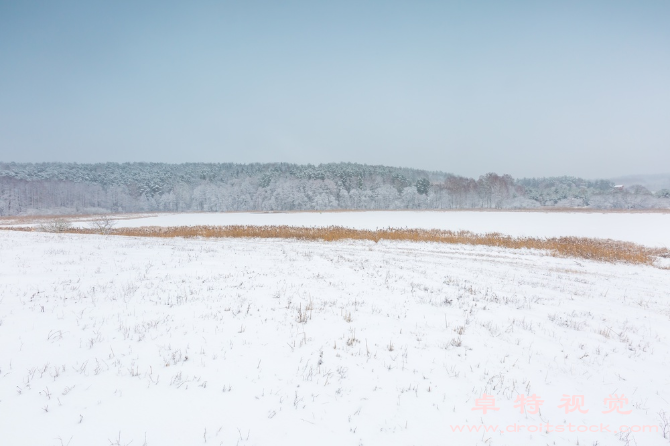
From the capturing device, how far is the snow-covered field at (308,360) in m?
4.14

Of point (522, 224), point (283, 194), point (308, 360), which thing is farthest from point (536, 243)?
point (283, 194)

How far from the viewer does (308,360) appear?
18.9ft

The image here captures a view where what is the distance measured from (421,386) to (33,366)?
6.51 m

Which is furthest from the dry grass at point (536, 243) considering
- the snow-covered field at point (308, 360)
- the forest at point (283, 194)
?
the forest at point (283, 194)

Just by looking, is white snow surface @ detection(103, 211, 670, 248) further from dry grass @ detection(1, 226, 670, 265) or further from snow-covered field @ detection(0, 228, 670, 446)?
snow-covered field @ detection(0, 228, 670, 446)

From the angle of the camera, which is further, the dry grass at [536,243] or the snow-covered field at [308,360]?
the dry grass at [536,243]

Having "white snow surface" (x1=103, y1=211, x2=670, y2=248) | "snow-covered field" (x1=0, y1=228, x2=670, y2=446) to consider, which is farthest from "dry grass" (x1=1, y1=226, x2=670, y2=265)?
"snow-covered field" (x1=0, y1=228, x2=670, y2=446)

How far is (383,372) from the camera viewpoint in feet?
18.2

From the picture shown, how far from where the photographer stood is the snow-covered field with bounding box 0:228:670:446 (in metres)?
4.14

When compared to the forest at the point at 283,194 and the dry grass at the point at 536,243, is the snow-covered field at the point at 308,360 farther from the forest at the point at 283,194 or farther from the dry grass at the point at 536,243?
the forest at the point at 283,194

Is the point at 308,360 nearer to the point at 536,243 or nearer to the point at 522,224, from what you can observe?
the point at 536,243

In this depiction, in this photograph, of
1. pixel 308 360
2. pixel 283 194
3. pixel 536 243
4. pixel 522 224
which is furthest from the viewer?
pixel 283 194

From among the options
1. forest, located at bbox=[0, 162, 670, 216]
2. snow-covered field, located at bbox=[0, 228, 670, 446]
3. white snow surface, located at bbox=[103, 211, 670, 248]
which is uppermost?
forest, located at bbox=[0, 162, 670, 216]

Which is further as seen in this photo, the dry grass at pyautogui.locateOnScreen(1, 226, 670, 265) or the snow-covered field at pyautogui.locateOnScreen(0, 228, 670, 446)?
the dry grass at pyautogui.locateOnScreen(1, 226, 670, 265)
